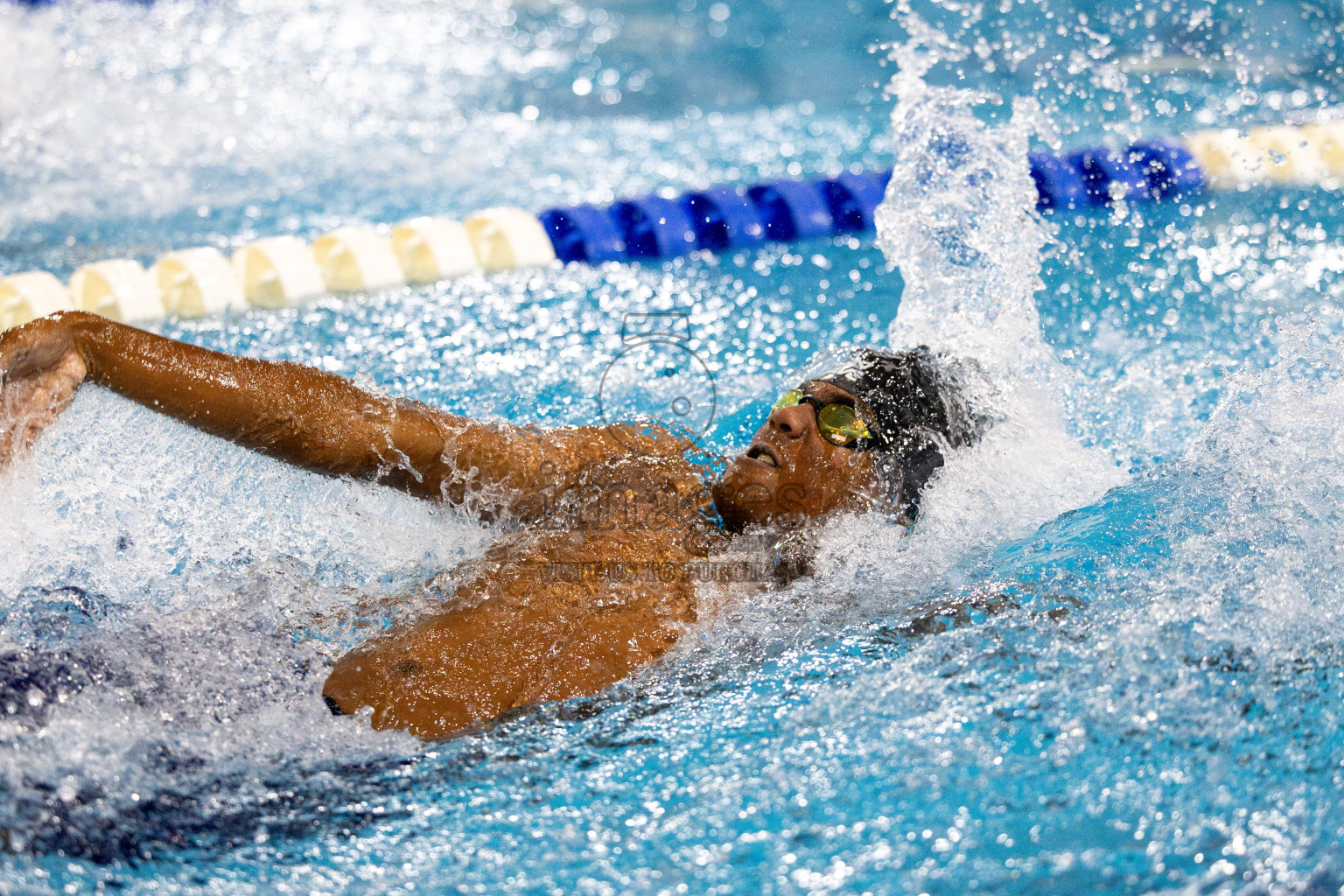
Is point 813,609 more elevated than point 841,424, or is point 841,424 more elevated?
point 841,424

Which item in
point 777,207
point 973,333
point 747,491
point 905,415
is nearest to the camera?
point 747,491

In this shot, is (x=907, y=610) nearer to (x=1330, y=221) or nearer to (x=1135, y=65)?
(x=1330, y=221)

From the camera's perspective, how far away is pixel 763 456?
1.94 metres

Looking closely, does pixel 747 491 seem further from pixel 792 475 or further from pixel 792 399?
pixel 792 399

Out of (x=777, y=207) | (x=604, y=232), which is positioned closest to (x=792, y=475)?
(x=604, y=232)

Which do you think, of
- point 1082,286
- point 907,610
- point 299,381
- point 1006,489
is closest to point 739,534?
point 907,610

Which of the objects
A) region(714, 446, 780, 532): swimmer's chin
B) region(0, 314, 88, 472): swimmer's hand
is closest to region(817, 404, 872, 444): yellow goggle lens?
region(714, 446, 780, 532): swimmer's chin

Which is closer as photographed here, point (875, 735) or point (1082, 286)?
point (875, 735)

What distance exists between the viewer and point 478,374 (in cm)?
306

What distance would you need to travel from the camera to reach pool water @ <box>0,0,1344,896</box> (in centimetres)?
147

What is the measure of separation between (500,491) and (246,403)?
479 millimetres

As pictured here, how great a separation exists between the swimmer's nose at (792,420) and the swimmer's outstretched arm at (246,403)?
0.51 m

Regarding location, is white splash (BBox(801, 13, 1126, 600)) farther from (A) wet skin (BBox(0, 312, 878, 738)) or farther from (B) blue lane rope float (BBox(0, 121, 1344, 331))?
(B) blue lane rope float (BBox(0, 121, 1344, 331))

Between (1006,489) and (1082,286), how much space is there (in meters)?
1.62
